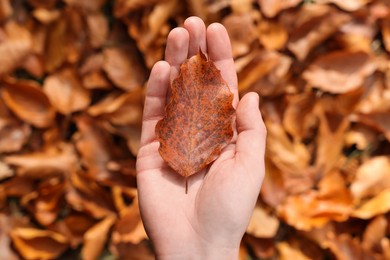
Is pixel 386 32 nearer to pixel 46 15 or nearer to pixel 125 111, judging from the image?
pixel 125 111

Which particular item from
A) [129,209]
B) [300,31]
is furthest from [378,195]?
[129,209]

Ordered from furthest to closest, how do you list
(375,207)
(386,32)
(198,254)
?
(386,32) → (375,207) → (198,254)

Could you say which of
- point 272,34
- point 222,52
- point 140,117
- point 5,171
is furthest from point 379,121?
point 5,171

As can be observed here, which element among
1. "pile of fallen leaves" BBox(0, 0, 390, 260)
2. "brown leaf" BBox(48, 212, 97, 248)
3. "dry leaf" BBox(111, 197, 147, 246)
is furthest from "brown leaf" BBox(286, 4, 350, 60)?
"brown leaf" BBox(48, 212, 97, 248)

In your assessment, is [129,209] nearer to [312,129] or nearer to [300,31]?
[312,129]

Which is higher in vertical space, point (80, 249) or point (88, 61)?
point (88, 61)

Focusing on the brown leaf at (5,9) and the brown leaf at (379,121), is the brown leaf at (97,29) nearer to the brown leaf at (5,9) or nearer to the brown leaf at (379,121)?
the brown leaf at (5,9)

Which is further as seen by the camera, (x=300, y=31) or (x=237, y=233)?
(x=300, y=31)
